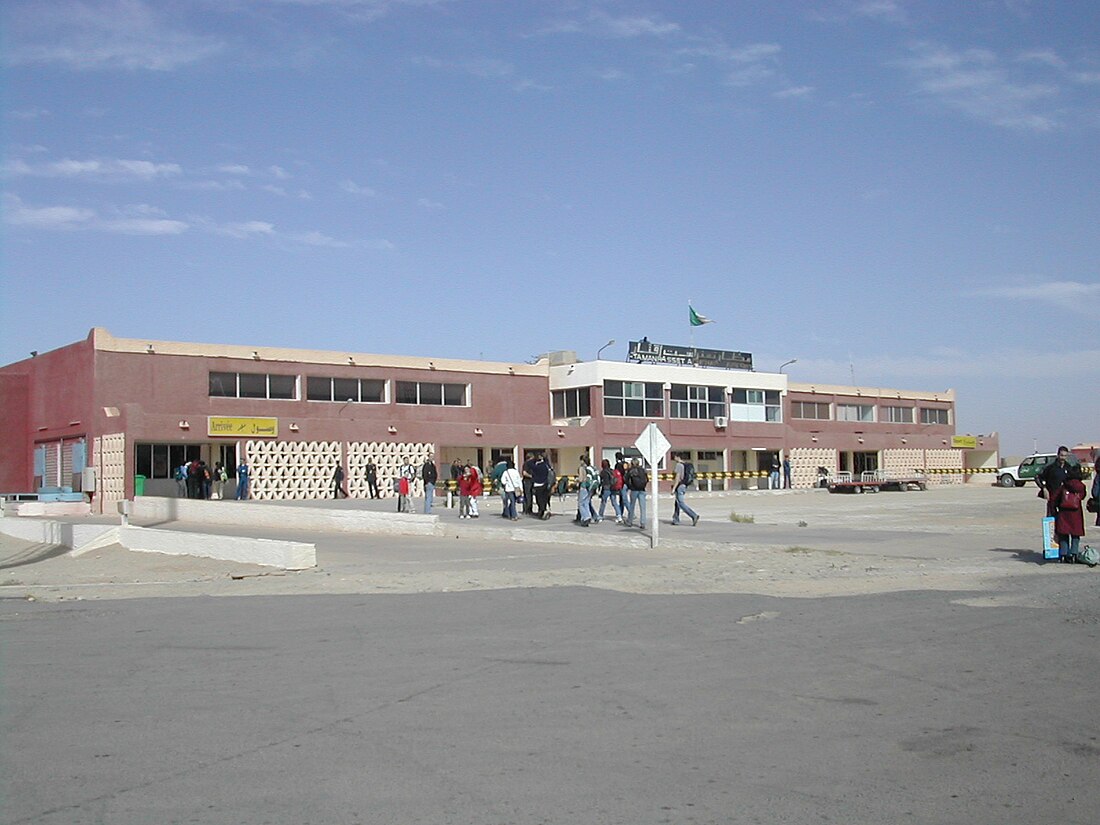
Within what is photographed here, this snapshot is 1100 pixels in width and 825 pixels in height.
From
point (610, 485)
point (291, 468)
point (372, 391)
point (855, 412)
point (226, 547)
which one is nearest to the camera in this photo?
point (226, 547)

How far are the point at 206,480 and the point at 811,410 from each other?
1714 inches

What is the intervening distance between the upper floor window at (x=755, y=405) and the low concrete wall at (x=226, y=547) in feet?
152

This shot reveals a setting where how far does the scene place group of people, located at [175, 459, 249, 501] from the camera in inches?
1619

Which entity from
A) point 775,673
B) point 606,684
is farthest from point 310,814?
point 775,673

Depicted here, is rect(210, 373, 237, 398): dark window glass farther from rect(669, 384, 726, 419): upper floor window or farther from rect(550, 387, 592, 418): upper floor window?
rect(669, 384, 726, 419): upper floor window

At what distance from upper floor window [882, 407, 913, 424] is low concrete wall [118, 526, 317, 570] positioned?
208ft

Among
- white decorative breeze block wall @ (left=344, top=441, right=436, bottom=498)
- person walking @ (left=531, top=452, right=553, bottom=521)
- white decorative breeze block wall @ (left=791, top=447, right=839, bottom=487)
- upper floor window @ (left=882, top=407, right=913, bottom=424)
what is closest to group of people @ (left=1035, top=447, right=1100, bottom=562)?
person walking @ (left=531, top=452, right=553, bottom=521)

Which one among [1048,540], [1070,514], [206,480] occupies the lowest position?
[1048,540]

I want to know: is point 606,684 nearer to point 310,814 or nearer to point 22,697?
point 310,814

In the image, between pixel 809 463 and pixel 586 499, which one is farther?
pixel 809 463

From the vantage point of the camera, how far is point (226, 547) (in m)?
20.7

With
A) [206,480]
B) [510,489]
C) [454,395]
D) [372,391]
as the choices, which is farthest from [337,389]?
[510,489]

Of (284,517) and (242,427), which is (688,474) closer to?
(284,517)

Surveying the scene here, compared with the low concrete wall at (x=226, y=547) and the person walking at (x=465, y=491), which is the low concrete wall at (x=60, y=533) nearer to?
the low concrete wall at (x=226, y=547)
